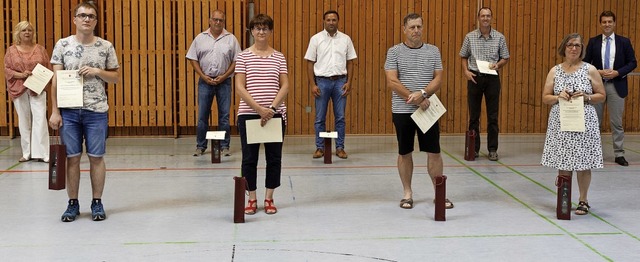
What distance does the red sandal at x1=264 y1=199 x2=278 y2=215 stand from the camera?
613 centimetres

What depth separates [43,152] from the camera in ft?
28.9

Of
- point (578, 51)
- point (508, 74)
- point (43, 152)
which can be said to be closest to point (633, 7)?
point (508, 74)

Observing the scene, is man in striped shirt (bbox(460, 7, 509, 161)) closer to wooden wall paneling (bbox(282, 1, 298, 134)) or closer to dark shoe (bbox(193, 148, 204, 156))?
wooden wall paneling (bbox(282, 1, 298, 134))

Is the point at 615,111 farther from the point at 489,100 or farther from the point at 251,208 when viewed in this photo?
the point at 251,208

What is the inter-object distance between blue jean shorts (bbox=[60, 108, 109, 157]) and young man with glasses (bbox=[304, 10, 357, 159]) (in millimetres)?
3645

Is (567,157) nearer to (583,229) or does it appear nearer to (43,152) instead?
(583,229)

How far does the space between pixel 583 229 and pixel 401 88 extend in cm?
174

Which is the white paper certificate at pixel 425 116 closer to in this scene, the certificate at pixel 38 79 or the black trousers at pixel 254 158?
the black trousers at pixel 254 158

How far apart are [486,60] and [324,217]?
12.0ft

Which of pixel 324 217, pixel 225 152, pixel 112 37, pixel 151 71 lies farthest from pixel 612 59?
pixel 112 37

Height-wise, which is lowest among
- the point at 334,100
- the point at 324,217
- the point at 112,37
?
the point at 324,217

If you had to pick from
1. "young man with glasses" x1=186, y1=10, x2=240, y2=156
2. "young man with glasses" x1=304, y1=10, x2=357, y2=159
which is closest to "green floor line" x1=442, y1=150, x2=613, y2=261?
"young man with glasses" x1=304, y1=10, x2=357, y2=159

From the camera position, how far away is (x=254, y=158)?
6047 millimetres

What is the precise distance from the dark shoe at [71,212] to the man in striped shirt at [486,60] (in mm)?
4759
